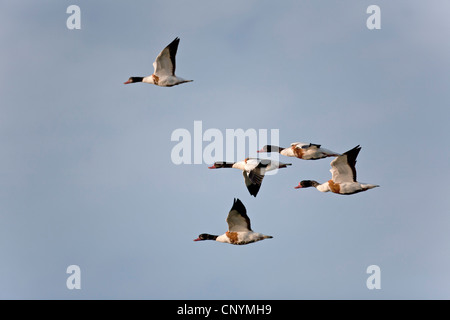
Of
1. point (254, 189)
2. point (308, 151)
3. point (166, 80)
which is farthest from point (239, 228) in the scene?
point (166, 80)

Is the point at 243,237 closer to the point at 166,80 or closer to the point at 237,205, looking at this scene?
the point at 237,205

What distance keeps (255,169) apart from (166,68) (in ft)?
15.9

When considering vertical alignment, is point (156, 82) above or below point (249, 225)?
above

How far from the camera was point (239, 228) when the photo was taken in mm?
24641

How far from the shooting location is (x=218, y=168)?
2894 cm

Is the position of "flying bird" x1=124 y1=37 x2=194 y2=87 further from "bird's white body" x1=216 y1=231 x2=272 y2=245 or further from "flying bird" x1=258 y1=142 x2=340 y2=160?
"bird's white body" x1=216 y1=231 x2=272 y2=245

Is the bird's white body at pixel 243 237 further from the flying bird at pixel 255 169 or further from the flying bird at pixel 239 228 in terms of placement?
the flying bird at pixel 255 169

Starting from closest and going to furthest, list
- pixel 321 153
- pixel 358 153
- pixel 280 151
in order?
pixel 358 153, pixel 321 153, pixel 280 151

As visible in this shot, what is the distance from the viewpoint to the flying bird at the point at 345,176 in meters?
24.1

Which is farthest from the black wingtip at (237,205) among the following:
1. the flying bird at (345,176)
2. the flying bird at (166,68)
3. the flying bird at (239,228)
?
the flying bird at (166,68)

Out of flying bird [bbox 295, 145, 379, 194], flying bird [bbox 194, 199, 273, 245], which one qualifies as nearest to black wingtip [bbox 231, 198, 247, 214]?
flying bird [bbox 194, 199, 273, 245]
